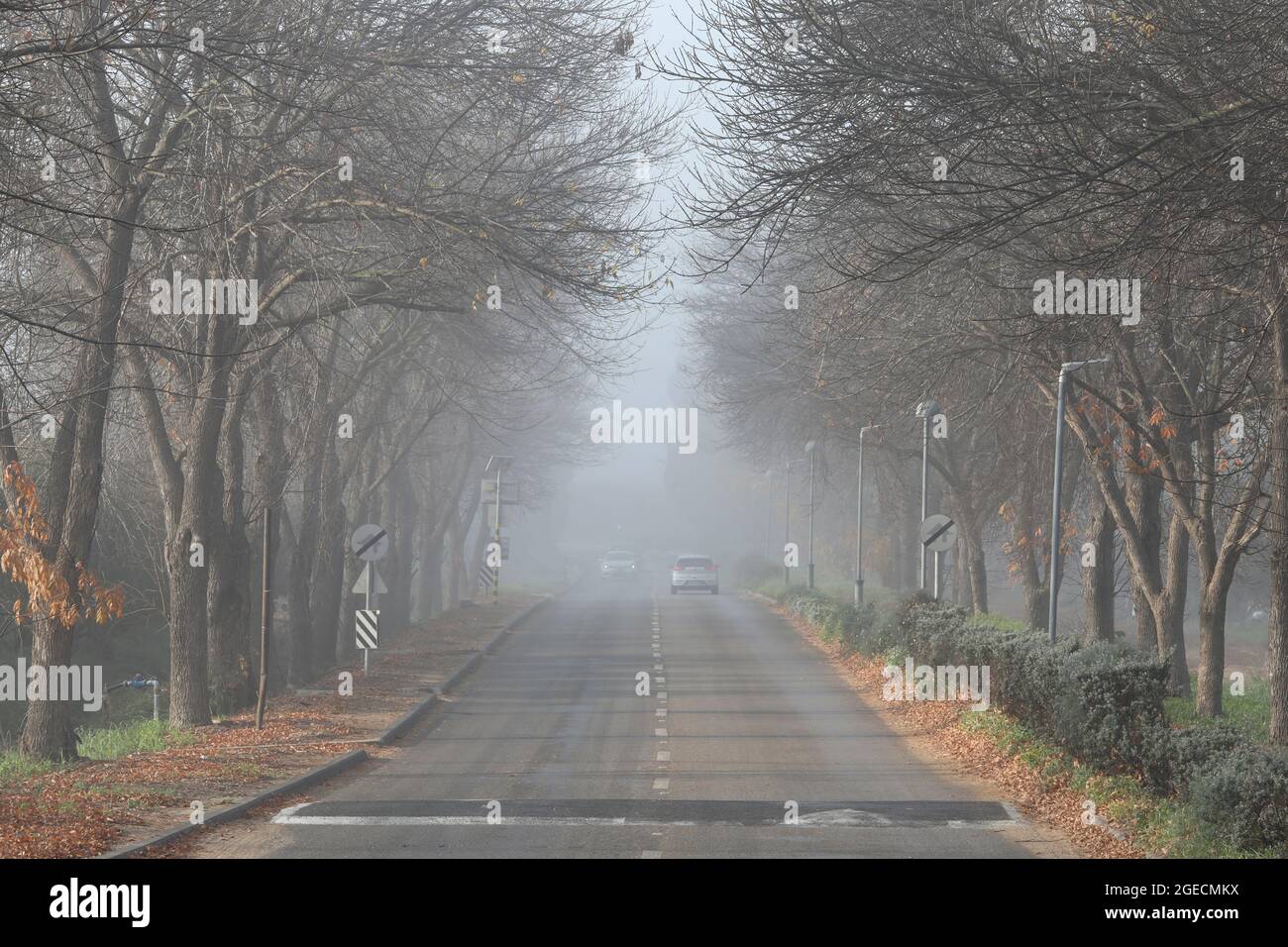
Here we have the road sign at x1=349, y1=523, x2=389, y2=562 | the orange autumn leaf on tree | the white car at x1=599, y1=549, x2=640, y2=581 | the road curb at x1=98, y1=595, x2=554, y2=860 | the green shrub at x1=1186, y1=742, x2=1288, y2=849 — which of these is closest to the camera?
the green shrub at x1=1186, y1=742, x2=1288, y2=849

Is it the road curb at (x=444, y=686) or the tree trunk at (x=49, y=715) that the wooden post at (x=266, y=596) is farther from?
the tree trunk at (x=49, y=715)

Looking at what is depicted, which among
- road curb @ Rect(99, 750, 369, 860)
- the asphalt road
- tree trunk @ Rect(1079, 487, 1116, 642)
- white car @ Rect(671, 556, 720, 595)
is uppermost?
tree trunk @ Rect(1079, 487, 1116, 642)

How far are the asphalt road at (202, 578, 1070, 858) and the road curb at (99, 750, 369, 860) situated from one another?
26 cm

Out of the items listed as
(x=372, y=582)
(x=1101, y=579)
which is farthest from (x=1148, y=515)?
(x=372, y=582)

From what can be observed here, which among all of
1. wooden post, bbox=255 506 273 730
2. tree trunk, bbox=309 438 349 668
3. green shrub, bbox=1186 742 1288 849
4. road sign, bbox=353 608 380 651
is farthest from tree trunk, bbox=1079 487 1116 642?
tree trunk, bbox=309 438 349 668

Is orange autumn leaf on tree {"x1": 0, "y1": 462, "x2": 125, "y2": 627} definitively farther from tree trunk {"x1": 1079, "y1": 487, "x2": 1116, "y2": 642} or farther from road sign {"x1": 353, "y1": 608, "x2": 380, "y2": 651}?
tree trunk {"x1": 1079, "y1": 487, "x2": 1116, "y2": 642}

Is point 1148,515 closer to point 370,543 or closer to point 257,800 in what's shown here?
point 370,543

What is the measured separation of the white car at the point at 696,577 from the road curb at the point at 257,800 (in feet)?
138

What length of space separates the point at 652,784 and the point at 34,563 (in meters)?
7.07

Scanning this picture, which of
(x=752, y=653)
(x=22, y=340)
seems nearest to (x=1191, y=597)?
(x=752, y=653)

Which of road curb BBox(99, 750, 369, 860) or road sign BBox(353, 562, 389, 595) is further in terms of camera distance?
road sign BBox(353, 562, 389, 595)

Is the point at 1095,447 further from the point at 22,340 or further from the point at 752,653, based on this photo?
the point at 22,340

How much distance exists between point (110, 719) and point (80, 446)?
45.8 ft

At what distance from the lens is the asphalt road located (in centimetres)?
1115
